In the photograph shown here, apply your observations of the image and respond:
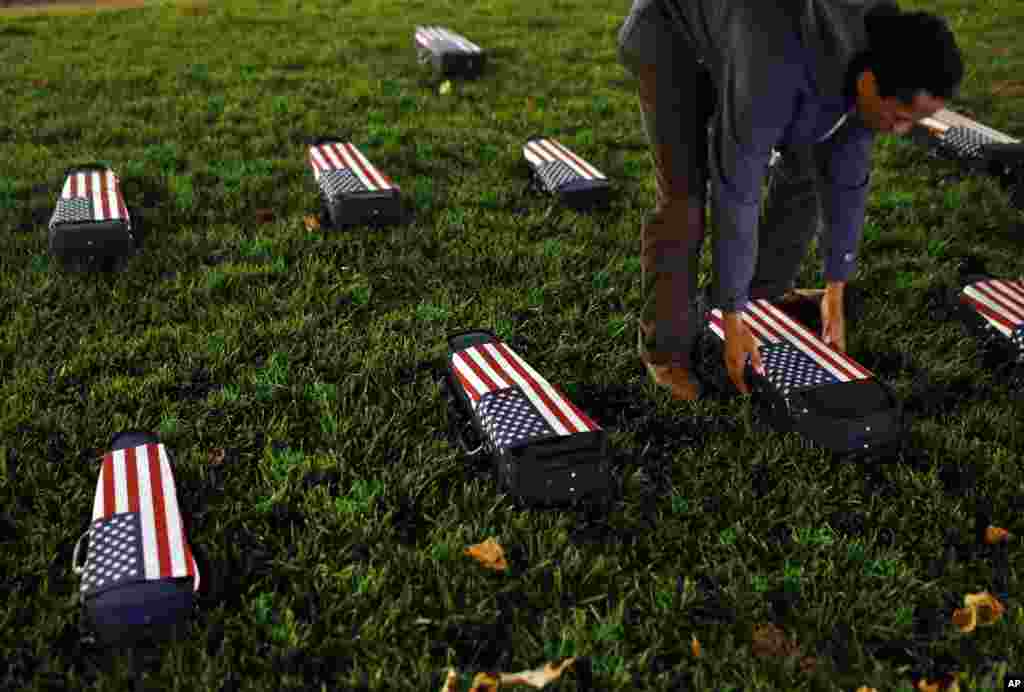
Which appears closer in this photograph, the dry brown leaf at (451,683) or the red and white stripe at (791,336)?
the dry brown leaf at (451,683)

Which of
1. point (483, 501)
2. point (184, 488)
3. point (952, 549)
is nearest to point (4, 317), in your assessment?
point (184, 488)

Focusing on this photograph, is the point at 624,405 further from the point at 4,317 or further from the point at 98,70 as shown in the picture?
the point at 98,70

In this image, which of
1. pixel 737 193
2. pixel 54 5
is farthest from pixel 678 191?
pixel 54 5

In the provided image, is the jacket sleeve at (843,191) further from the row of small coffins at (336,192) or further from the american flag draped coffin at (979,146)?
the american flag draped coffin at (979,146)

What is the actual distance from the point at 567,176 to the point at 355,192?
130 centimetres

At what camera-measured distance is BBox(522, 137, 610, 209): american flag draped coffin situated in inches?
196

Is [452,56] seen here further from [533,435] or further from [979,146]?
[533,435]

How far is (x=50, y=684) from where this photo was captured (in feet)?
7.18

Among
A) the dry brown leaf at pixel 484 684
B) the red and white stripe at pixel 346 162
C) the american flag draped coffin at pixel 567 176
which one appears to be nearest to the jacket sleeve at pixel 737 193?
the dry brown leaf at pixel 484 684

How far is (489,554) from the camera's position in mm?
2635

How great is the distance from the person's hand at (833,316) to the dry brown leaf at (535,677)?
75.7 inches

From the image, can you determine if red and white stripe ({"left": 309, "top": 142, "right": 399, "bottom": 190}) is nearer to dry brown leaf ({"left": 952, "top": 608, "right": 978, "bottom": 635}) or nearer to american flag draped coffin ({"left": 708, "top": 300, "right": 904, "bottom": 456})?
american flag draped coffin ({"left": 708, "top": 300, "right": 904, "bottom": 456})

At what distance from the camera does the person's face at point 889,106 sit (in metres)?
2.29

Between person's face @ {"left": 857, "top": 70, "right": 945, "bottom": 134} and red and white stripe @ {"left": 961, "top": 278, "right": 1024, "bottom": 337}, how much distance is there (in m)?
1.67
